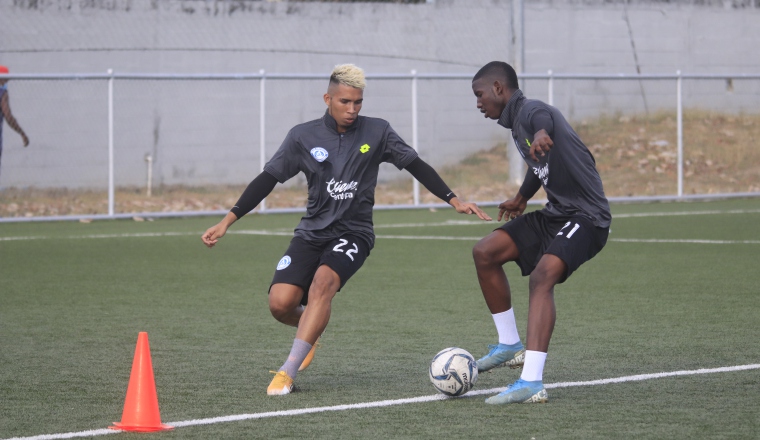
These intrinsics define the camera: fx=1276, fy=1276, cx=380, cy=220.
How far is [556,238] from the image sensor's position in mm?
6570

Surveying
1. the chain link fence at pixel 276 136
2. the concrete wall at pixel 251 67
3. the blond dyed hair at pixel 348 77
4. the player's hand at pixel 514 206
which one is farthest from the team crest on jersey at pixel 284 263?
the concrete wall at pixel 251 67

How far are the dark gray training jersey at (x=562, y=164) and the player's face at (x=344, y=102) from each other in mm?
790

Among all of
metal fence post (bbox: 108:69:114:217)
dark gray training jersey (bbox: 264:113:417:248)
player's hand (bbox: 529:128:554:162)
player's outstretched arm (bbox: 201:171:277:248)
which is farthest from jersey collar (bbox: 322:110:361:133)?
metal fence post (bbox: 108:69:114:217)

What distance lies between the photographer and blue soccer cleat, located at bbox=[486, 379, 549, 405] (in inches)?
241

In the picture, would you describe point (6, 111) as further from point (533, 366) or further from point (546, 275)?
point (533, 366)

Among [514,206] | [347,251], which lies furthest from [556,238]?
[347,251]

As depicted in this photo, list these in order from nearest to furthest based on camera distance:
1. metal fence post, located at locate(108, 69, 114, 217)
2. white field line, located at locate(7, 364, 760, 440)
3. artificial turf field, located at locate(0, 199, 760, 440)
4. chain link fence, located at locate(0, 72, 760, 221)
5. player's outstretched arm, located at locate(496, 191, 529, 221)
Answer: white field line, located at locate(7, 364, 760, 440) → artificial turf field, located at locate(0, 199, 760, 440) → player's outstretched arm, located at locate(496, 191, 529, 221) → metal fence post, located at locate(108, 69, 114, 217) → chain link fence, located at locate(0, 72, 760, 221)

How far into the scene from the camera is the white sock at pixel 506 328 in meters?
7.06

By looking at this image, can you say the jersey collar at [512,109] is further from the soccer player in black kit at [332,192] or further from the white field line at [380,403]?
the white field line at [380,403]

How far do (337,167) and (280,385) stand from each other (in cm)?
125

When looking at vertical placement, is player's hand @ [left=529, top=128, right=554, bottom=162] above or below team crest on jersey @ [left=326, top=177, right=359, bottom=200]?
above

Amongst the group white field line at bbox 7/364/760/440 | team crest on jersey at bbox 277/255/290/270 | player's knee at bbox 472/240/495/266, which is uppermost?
player's knee at bbox 472/240/495/266

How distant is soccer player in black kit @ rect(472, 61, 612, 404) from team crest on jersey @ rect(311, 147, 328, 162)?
892 mm

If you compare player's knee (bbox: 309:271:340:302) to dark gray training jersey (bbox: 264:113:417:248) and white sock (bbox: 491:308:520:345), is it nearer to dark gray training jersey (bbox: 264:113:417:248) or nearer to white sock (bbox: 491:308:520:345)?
dark gray training jersey (bbox: 264:113:417:248)
